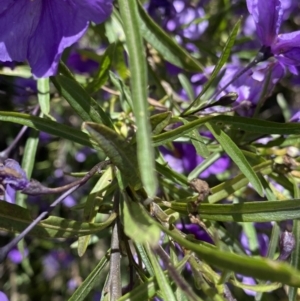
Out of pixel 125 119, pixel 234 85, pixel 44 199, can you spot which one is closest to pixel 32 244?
pixel 44 199

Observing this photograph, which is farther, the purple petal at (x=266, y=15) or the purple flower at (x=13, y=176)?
the purple petal at (x=266, y=15)

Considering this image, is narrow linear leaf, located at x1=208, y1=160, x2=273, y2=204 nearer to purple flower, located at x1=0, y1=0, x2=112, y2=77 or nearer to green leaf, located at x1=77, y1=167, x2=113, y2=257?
green leaf, located at x1=77, y1=167, x2=113, y2=257

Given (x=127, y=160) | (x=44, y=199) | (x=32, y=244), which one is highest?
(x=127, y=160)

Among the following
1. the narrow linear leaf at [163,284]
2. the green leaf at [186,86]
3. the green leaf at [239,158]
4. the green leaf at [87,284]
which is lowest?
the green leaf at [87,284]

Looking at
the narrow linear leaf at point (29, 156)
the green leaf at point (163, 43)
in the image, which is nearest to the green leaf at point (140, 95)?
the green leaf at point (163, 43)

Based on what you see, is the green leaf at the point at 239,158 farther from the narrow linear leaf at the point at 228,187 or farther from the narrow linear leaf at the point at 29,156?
the narrow linear leaf at the point at 29,156

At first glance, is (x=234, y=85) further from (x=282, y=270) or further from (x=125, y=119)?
(x=282, y=270)
